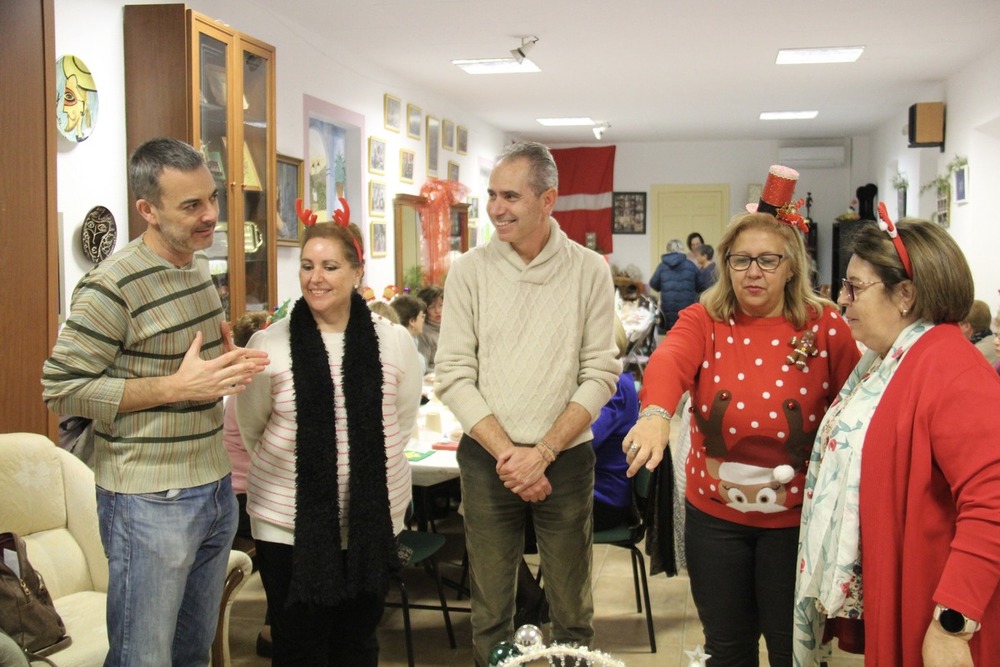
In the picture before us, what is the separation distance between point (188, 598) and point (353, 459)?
1.70 ft

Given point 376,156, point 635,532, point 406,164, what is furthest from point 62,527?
point 406,164

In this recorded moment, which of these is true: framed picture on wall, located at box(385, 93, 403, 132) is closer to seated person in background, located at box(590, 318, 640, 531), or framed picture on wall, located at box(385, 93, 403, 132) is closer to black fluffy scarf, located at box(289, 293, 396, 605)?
Answer: seated person in background, located at box(590, 318, 640, 531)

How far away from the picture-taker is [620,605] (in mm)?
3896

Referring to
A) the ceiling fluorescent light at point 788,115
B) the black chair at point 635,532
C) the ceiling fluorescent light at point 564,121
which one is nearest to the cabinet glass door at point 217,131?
the black chair at point 635,532

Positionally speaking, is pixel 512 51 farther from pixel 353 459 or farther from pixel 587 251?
pixel 353 459

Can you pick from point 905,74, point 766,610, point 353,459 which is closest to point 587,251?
point 353,459

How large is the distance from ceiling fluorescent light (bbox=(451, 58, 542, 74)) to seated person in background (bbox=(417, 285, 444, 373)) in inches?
94.8

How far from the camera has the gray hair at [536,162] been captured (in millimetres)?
2422

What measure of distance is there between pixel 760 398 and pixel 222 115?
3.19m

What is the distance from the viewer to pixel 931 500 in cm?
163

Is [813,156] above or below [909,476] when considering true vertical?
above

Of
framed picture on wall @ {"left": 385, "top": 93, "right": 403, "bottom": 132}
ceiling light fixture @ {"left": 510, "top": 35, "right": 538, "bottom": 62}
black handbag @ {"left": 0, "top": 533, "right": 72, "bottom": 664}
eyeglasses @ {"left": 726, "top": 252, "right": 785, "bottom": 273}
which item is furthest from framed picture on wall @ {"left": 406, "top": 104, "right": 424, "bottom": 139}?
eyeglasses @ {"left": 726, "top": 252, "right": 785, "bottom": 273}

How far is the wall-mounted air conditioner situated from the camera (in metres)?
12.4

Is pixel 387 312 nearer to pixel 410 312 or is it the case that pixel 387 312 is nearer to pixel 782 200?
pixel 410 312
